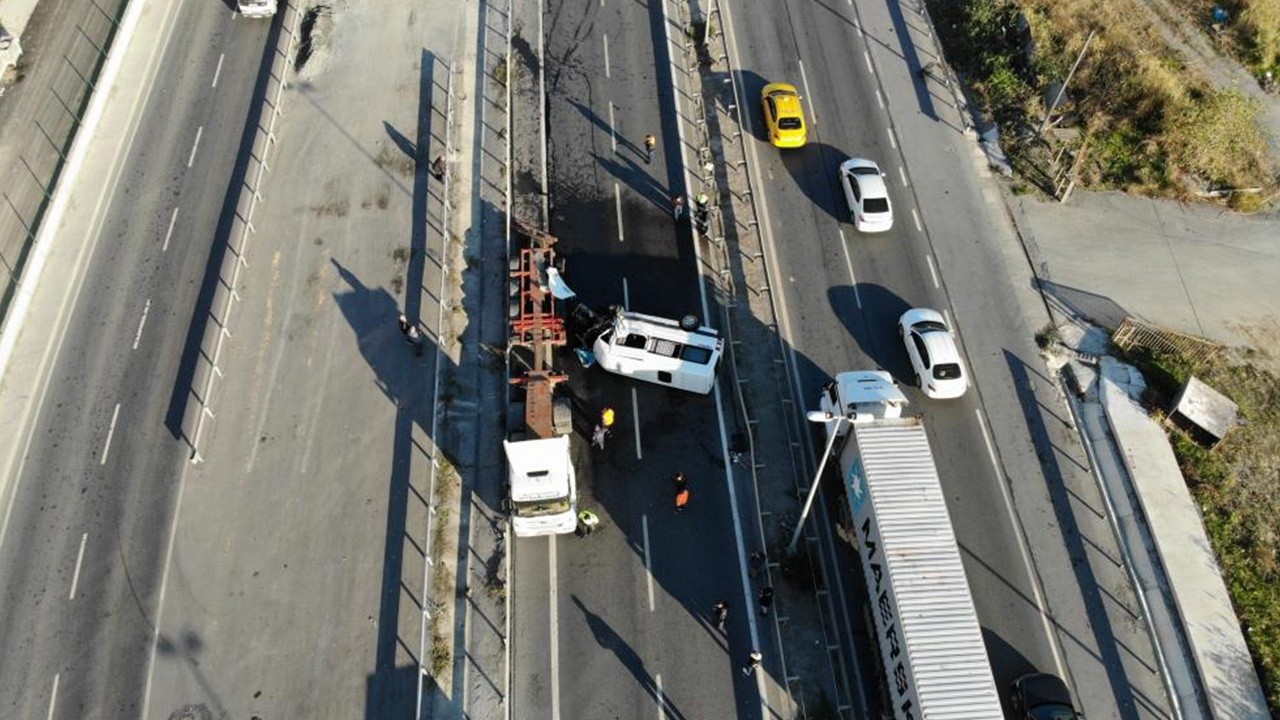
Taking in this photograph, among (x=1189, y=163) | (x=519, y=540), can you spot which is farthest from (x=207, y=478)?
(x=1189, y=163)

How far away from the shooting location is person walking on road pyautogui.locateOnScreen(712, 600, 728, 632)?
89.9 ft

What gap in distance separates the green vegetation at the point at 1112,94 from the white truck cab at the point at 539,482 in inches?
1076

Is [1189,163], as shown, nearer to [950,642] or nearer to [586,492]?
[950,642]

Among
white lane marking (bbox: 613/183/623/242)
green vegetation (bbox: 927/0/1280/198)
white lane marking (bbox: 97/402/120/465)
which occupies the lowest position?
white lane marking (bbox: 97/402/120/465)

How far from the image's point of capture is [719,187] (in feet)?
129

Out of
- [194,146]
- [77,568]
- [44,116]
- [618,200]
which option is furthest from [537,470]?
[44,116]

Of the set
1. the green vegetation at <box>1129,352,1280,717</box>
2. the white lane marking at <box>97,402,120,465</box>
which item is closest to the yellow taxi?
the green vegetation at <box>1129,352,1280,717</box>

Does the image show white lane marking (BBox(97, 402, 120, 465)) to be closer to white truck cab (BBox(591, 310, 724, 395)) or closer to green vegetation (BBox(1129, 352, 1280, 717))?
white truck cab (BBox(591, 310, 724, 395))

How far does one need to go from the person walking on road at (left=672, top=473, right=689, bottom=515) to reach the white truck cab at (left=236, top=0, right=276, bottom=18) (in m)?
34.3

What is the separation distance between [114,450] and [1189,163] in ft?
157

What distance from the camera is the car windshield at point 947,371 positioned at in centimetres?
3212

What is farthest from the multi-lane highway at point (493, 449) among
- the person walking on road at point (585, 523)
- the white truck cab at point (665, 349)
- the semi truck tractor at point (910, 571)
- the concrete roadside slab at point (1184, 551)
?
the semi truck tractor at point (910, 571)

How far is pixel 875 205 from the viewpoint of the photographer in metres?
37.0

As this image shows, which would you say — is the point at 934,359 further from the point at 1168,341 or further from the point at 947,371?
the point at 1168,341
